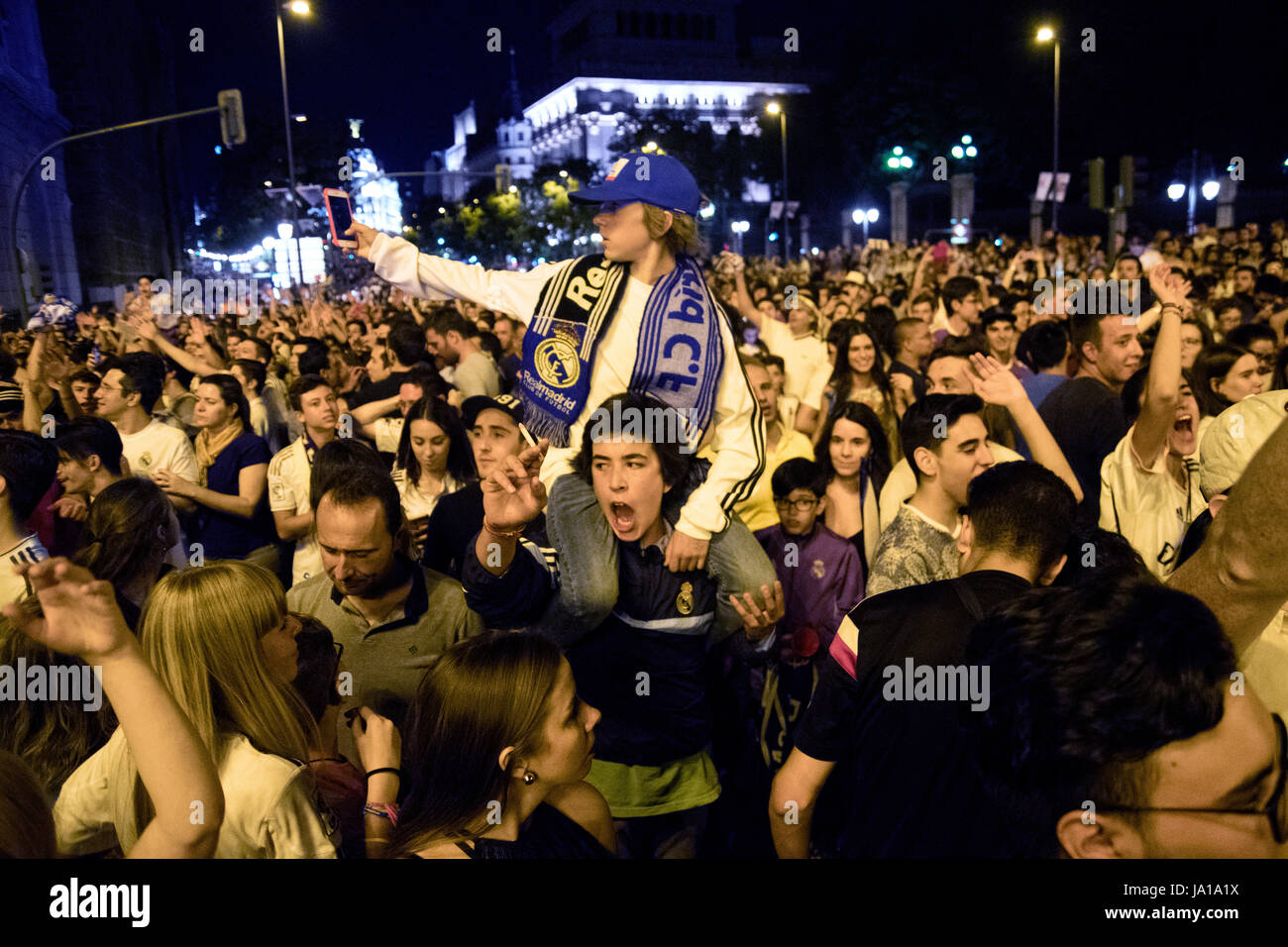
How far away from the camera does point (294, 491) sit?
557cm

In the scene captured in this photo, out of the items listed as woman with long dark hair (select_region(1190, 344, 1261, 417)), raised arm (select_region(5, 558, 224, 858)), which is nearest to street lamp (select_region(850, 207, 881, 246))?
woman with long dark hair (select_region(1190, 344, 1261, 417))

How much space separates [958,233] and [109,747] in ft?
85.0

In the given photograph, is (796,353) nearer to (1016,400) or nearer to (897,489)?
(897,489)

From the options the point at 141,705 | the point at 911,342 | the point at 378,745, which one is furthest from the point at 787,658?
the point at 911,342

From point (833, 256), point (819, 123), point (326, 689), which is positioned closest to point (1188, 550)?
point (326, 689)

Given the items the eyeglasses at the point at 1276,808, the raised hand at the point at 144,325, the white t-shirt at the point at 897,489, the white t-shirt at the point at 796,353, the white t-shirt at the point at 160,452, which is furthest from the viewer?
the white t-shirt at the point at 796,353

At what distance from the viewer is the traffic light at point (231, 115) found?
57.5 feet

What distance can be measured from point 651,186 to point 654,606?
1.50 m

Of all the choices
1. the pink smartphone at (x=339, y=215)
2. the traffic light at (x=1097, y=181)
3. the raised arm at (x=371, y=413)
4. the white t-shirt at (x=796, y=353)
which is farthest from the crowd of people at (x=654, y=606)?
the traffic light at (x=1097, y=181)

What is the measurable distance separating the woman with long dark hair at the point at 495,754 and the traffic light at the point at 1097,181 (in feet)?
43.3

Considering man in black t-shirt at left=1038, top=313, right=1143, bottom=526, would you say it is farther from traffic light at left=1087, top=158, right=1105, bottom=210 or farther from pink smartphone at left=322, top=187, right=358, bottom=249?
traffic light at left=1087, top=158, right=1105, bottom=210

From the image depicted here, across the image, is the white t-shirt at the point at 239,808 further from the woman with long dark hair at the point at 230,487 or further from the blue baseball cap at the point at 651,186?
the woman with long dark hair at the point at 230,487
